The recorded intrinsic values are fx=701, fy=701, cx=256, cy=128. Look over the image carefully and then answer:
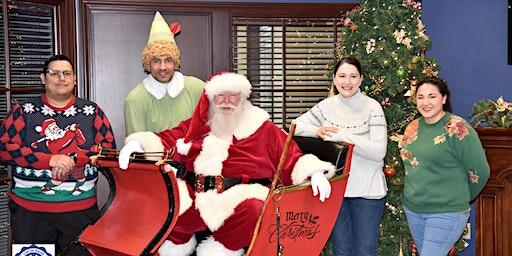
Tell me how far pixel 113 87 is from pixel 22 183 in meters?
1.52

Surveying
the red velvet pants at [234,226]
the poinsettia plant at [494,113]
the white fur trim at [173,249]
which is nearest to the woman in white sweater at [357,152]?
the red velvet pants at [234,226]

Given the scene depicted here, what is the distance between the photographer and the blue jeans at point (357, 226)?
397 centimetres

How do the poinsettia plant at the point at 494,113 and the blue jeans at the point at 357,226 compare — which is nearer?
the blue jeans at the point at 357,226

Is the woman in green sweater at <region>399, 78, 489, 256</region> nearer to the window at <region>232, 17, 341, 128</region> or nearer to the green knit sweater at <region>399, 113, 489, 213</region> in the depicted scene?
the green knit sweater at <region>399, 113, 489, 213</region>

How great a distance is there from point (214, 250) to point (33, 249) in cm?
97

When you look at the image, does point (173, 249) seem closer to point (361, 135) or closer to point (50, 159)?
point (50, 159)

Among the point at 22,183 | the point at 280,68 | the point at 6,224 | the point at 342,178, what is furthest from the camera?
the point at 280,68

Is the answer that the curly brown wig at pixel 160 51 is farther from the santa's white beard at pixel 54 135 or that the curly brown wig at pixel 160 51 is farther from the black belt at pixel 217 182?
the black belt at pixel 217 182

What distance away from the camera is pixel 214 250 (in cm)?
353

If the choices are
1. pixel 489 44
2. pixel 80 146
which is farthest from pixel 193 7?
pixel 489 44

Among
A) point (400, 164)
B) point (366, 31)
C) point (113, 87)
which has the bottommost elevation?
point (400, 164)

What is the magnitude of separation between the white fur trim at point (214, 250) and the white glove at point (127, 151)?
0.58m

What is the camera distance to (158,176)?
3.31 m

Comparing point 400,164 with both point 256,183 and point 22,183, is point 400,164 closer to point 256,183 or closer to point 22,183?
point 256,183
